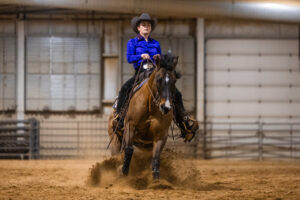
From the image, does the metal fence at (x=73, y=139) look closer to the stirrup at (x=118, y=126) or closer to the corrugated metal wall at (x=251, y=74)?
the corrugated metal wall at (x=251, y=74)

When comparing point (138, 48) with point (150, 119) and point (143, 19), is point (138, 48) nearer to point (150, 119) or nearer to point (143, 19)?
point (143, 19)

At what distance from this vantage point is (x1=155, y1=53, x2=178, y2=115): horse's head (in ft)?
19.9

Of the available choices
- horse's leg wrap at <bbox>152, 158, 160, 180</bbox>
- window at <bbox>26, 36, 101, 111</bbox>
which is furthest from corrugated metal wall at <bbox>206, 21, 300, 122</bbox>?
horse's leg wrap at <bbox>152, 158, 160, 180</bbox>

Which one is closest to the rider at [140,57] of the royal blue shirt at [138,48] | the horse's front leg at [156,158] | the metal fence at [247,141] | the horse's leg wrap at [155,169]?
the royal blue shirt at [138,48]

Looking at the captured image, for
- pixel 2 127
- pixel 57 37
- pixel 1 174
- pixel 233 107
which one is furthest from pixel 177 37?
pixel 1 174

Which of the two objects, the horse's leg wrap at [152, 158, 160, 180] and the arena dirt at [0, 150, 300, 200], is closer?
the arena dirt at [0, 150, 300, 200]

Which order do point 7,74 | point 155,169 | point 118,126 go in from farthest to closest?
point 7,74 → point 118,126 → point 155,169

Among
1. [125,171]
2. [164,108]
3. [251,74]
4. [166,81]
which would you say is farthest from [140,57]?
[251,74]

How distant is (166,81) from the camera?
20.1 ft

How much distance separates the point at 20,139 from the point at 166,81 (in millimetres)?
10656

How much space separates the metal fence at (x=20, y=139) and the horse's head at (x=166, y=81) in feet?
32.1

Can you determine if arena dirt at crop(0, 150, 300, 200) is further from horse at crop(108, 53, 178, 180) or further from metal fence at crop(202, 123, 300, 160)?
metal fence at crop(202, 123, 300, 160)

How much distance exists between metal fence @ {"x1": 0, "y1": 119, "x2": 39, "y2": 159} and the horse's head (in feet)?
32.1

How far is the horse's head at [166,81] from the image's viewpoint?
6.07 m
